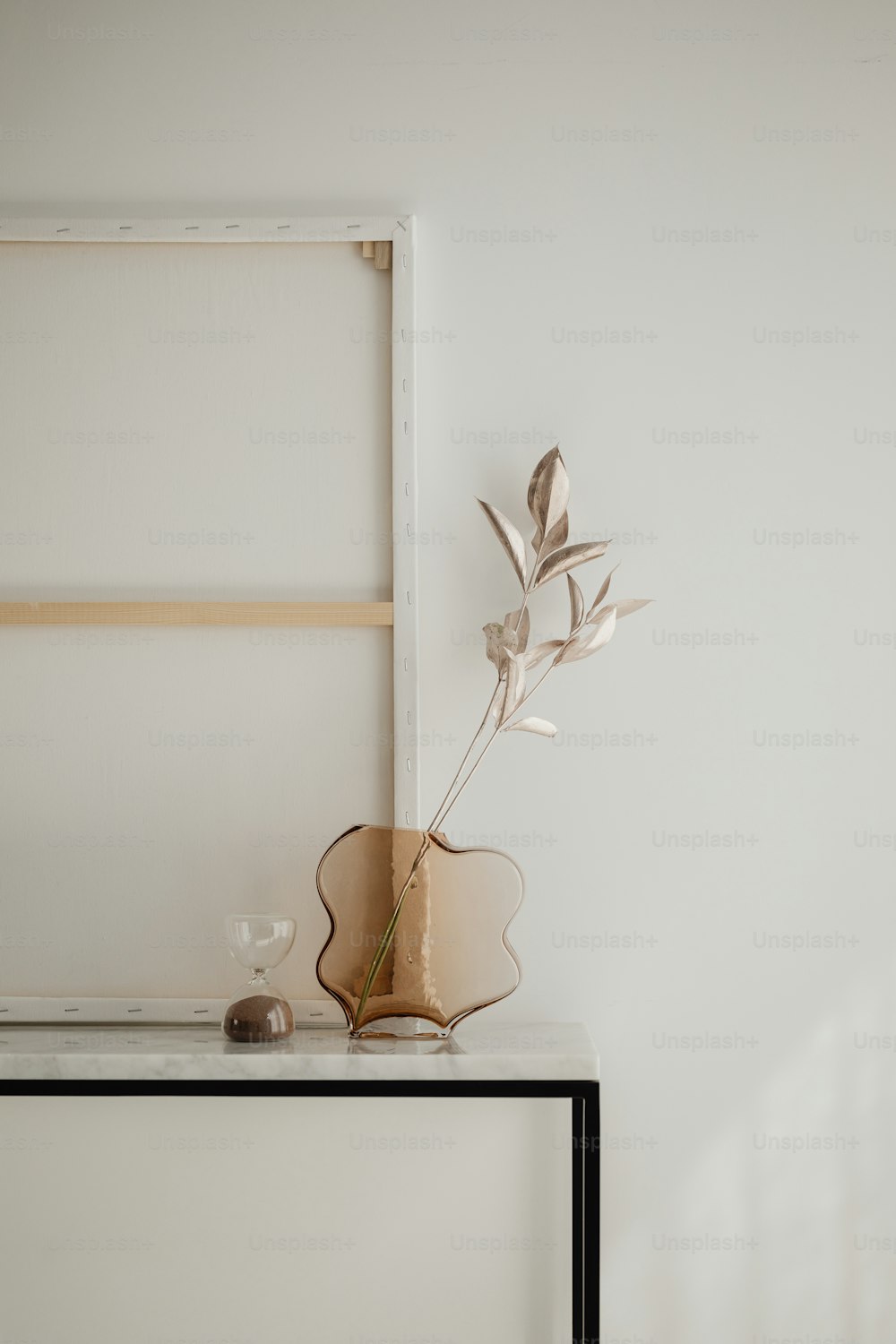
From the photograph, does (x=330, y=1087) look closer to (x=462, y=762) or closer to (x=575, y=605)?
(x=462, y=762)

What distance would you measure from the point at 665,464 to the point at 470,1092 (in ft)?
3.46

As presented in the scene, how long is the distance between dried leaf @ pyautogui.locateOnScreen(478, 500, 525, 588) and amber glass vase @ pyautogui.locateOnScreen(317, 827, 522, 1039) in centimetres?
45

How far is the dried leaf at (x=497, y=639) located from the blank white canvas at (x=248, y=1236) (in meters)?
0.72

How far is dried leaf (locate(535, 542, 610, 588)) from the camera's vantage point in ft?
5.74

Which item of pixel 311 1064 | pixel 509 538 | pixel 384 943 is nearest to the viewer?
pixel 311 1064

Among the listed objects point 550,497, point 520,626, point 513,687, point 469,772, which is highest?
point 550,497

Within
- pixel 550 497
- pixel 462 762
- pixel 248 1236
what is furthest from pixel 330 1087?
pixel 550 497

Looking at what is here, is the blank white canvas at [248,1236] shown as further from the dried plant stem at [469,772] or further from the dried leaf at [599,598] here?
the dried leaf at [599,598]

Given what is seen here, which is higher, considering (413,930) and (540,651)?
(540,651)

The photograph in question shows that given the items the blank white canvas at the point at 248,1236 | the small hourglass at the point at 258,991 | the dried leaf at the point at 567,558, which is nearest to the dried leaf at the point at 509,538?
the dried leaf at the point at 567,558

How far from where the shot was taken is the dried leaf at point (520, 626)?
1.76 metres

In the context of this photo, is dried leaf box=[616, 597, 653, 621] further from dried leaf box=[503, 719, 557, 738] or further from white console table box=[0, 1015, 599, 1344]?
white console table box=[0, 1015, 599, 1344]

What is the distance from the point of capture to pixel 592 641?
172 centimetres

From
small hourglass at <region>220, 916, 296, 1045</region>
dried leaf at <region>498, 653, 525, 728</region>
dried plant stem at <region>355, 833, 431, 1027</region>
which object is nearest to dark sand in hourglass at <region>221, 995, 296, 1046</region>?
small hourglass at <region>220, 916, 296, 1045</region>
